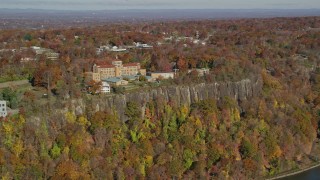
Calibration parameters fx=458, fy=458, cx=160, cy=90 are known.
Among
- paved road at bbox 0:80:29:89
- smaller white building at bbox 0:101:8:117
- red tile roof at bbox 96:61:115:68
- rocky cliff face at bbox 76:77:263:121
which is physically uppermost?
red tile roof at bbox 96:61:115:68

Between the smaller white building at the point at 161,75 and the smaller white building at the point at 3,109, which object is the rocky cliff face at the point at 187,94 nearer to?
the smaller white building at the point at 161,75

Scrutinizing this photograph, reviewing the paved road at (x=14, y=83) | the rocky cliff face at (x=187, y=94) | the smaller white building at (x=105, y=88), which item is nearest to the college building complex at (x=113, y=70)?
the smaller white building at (x=105, y=88)

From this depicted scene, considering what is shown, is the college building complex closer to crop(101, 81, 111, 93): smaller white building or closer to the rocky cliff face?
crop(101, 81, 111, 93): smaller white building

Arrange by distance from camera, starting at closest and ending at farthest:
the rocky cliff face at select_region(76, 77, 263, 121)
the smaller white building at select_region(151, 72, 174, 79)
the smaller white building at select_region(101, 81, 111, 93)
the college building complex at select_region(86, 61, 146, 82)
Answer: the rocky cliff face at select_region(76, 77, 263, 121)
the smaller white building at select_region(101, 81, 111, 93)
the college building complex at select_region(86, 61, 146, 82)
the smaller white building at select_region(151, 72, 174, 79)

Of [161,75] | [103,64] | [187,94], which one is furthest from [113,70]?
[187,94]

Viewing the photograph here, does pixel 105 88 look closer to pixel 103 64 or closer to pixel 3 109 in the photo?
pixel 103 64

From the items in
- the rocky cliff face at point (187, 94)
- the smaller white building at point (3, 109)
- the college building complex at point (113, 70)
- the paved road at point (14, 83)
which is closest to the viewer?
the smaller white building at point (3, 109)

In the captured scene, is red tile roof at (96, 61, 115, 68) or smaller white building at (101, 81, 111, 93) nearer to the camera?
smaller white building at (101, 81, 111, 93)

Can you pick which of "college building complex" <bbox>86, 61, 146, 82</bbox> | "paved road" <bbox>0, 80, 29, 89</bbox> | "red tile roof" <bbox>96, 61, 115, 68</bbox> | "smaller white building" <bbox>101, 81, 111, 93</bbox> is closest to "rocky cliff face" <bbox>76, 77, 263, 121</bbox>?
"smaller white building" <bbox>101, 81, 111, 93</bbox>

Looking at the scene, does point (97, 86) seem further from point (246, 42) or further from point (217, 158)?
point (246, 42)
